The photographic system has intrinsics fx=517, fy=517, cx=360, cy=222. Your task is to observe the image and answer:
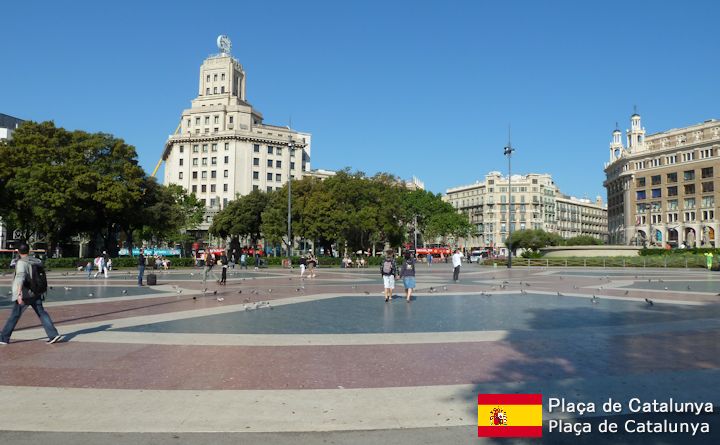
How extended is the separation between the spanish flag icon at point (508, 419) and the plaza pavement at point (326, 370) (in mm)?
146

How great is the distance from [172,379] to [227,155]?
303 ft

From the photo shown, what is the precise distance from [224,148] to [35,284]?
→ 90.0 m

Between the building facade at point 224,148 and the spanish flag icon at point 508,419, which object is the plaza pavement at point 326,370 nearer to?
the spanish flag icon at point 508,419

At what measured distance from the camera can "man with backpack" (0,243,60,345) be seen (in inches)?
→ 343

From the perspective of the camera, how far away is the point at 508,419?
4918mm

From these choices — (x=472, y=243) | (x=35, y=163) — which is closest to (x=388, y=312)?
(x=35, y=163)

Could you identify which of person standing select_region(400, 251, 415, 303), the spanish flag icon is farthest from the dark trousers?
person standing select_region(400, 251, 415, 303)

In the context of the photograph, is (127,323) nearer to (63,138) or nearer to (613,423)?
(613,423)

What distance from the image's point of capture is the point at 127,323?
1124 cm

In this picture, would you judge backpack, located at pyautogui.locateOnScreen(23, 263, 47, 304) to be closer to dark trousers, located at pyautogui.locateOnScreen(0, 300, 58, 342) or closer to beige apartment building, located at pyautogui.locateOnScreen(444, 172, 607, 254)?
dark trousers, located at pyautogui.locateOnScreen(0, 300, 58, 342)

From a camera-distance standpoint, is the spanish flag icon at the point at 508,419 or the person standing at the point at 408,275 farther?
the person standing at the point at 408,275

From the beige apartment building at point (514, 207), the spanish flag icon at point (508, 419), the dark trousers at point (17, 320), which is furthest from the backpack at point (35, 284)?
the beige apartment building at point (514, 207)

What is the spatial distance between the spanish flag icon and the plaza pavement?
15 cm

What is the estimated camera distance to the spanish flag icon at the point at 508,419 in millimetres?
4766
